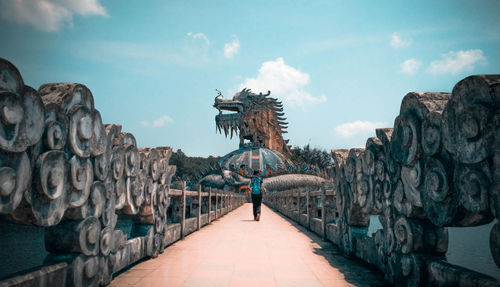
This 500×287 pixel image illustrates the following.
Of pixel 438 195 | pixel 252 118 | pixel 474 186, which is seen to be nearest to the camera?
pixel 474 186

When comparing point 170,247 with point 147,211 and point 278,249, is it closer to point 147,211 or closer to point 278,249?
point 147,211

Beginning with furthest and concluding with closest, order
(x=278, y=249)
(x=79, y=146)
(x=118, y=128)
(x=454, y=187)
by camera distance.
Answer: (x=278, y=249)
(x=118, y=128)
(x=79, y=146)
(x=454, y=187)

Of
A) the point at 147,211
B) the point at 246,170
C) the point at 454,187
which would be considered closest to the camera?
the point at 454,187

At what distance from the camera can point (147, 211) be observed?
4539 mm

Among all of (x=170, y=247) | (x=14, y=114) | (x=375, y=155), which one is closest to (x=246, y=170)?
(x=170, y=247)

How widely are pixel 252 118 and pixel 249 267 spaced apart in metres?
28.4

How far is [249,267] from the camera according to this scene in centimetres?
406

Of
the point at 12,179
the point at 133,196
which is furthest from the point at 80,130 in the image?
the point at 133,196

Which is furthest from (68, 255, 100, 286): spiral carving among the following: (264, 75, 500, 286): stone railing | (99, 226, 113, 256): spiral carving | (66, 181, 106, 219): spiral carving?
(264, 75, 500, 286): stone railing

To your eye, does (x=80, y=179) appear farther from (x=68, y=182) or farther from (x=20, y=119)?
(x=20, y=119)

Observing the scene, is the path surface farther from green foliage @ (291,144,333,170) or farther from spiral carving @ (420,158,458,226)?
green foliage @ (291,144,333,170)

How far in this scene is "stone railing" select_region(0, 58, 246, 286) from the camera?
1.91 meters

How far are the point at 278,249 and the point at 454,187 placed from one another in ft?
12.1

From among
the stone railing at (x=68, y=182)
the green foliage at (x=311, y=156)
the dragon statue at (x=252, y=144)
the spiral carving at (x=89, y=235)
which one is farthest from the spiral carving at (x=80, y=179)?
the green foliage at (x=311, y=156)
